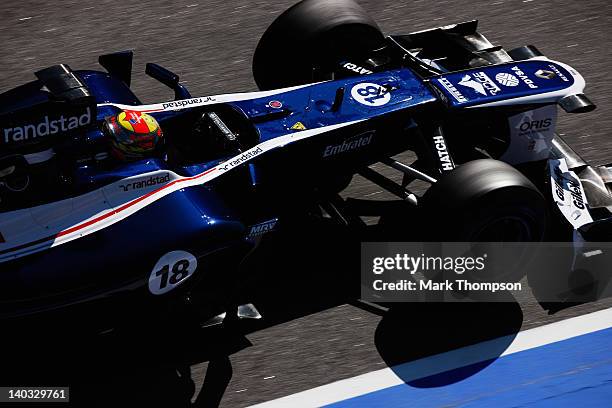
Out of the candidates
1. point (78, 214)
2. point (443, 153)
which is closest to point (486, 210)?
Result: point (443, 153)

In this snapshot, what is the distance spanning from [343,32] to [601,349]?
3.16 m

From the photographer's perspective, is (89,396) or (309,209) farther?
(309,209)

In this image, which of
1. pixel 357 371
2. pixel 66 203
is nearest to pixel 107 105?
pixel 66 203

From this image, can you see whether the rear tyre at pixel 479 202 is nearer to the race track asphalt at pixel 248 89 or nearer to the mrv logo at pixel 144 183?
the race track asphalt at pixel 248 89

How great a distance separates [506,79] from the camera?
24.0 ft

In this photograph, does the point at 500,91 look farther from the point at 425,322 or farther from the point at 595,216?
the point at 425,322

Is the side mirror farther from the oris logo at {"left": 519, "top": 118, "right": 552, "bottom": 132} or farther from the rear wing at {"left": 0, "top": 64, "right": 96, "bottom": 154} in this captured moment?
the oris logo at {"left": 519, "top": 118, "right": 552, "bottom": 132}

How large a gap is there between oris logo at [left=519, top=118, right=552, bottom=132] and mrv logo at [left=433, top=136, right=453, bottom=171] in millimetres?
691

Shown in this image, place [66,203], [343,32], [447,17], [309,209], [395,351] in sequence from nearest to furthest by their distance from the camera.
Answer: [66,203], [395,351], [309,209], [343,32], [447,17]

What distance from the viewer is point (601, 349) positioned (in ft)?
22.2

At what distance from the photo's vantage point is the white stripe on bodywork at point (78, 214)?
6098 mm

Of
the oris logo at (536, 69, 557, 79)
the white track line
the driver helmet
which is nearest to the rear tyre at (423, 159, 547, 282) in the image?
the white track line

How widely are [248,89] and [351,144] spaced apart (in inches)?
100

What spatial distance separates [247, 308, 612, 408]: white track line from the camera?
6.38 meters
